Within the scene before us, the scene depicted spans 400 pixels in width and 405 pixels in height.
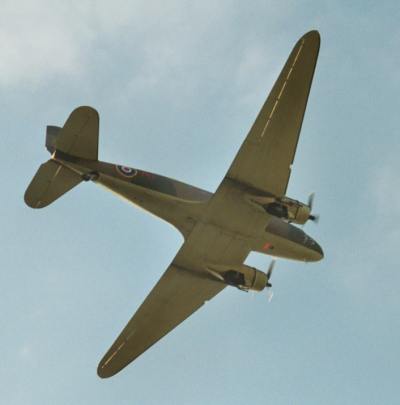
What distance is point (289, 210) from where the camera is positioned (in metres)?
34.2

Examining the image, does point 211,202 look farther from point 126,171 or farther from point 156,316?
point 156,316

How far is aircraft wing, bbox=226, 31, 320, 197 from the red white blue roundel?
461 cm

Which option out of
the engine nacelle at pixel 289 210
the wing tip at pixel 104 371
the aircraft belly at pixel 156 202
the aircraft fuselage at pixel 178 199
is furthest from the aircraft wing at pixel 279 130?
the wing tip at pixel 104 371

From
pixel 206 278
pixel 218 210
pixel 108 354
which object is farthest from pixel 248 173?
pixel 108 354

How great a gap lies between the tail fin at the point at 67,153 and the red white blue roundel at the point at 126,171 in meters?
1.34

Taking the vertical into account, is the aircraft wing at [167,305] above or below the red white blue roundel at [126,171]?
below

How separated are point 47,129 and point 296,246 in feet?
46.6

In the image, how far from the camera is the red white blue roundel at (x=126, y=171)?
3356 cm

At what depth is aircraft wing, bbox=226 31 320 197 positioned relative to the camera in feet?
99.8

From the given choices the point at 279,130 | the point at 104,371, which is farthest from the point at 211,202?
the point at 104,371

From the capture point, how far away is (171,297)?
38688 mm

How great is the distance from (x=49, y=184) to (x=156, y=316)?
34.5ft

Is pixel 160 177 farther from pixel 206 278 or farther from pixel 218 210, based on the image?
pixel 206 278

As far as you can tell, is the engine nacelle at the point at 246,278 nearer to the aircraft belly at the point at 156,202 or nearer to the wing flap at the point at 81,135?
the aircraft belly at the point at 156,202
